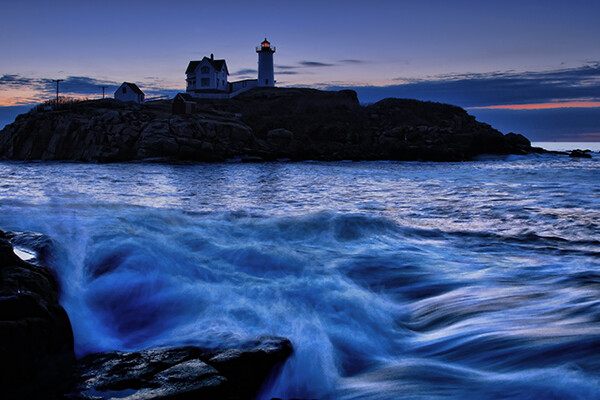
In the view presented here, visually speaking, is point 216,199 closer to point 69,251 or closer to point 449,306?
point 69,251

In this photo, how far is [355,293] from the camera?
536 cm

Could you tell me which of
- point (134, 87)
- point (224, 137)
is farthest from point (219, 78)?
point (224, 137)

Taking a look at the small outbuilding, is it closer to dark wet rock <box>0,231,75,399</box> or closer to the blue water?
the blue water

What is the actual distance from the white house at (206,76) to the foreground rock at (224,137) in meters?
8.43

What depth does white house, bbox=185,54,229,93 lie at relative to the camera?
6788cm

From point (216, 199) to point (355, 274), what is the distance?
27.1 ft

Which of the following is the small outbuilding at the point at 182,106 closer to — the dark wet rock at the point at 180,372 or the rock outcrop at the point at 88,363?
the rock outcrop at the point at 88,363

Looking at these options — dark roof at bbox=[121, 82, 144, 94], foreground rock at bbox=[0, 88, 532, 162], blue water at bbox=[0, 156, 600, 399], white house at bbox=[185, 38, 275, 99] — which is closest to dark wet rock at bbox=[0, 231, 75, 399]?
blue water at bbox=[0, 156, 600, 399]

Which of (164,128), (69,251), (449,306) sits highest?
(164,128)

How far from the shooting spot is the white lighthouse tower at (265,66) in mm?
72188

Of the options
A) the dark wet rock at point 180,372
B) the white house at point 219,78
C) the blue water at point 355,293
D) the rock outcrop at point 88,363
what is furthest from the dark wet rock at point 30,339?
the white house at point 219,78

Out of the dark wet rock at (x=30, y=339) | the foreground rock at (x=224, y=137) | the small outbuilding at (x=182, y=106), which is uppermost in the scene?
the small outbuilding at (x=182, y=106)

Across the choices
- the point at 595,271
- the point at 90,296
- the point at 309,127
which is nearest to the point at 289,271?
the point at 90,296

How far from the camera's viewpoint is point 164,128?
124 feet
